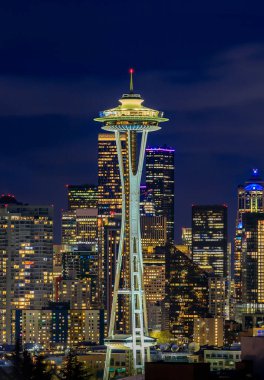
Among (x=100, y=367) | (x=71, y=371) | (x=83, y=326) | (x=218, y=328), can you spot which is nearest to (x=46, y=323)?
(x=83, y=326)

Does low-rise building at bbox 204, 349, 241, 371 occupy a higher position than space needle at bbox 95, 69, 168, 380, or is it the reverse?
space needle at bbox 95, 69, 168, 380

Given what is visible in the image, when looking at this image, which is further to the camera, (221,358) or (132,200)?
(221,358)

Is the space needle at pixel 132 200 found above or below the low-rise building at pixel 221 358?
above

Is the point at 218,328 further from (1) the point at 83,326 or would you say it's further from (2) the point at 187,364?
(2) the point at 187,364

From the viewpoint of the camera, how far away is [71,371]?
90688 mm

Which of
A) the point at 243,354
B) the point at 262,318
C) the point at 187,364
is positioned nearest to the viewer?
the point at 187,364

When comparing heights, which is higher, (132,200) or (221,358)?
(132,200)

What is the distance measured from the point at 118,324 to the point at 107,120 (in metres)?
67.9

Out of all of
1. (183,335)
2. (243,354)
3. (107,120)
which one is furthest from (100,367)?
(243,354)

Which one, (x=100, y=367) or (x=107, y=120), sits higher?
(x=107, y=120)

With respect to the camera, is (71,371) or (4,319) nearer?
(71,371)

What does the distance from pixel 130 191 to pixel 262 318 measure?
6732 cm

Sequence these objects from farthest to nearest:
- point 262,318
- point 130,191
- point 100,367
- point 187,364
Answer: point 262,318 → point 100,367 → point 130,191 → point 187,364

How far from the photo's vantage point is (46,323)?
598ft
